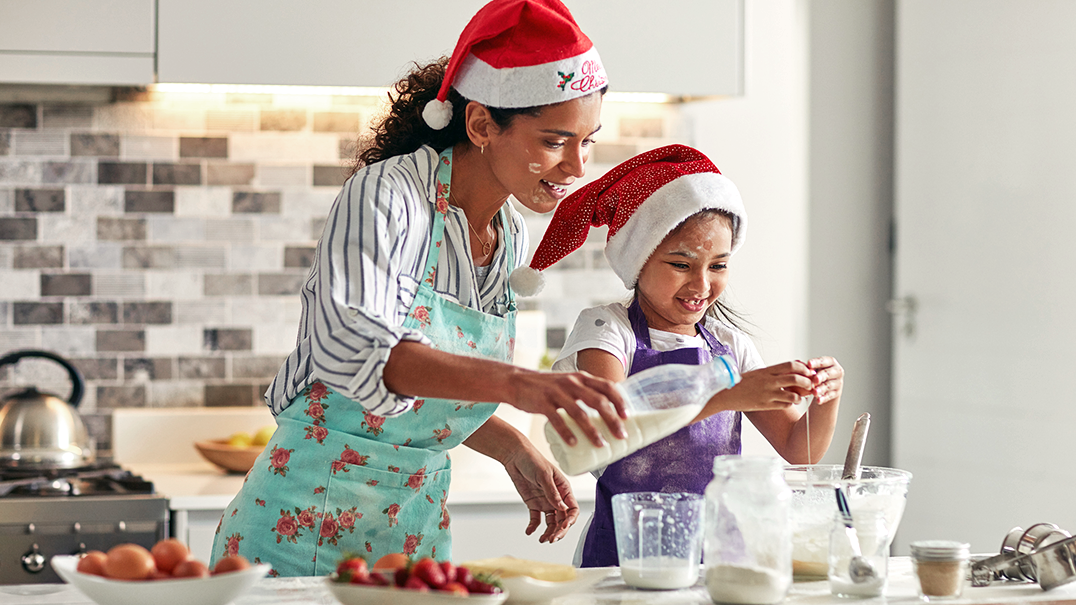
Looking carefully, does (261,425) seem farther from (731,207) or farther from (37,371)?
(731,207)

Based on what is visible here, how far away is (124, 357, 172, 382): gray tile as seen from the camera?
251 centimetres

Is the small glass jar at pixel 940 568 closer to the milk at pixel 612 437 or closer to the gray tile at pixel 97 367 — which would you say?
the milk at pixel 612 437

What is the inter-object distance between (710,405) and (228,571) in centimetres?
65

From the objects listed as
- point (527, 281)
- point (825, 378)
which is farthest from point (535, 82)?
point (825, 378)

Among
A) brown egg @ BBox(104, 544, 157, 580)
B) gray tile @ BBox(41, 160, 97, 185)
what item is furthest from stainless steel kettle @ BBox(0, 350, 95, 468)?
brown egg @ BBox(104, 544, 157, 580)

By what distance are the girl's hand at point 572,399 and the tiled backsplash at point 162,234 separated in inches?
59.5

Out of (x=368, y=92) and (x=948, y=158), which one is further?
(x=948, y=158)

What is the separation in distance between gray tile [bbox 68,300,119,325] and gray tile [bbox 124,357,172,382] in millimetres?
112

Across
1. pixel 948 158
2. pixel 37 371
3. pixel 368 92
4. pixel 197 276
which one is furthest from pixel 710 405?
pixel 948 158

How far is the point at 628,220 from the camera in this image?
5.09 feet

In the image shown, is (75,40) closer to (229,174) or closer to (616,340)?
(229,174)

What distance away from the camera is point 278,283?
8.39 ft

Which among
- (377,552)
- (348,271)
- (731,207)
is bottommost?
(377,552)

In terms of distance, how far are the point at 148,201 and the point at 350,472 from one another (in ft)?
4.57
